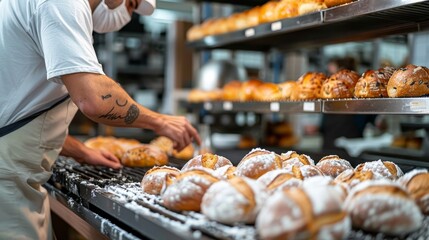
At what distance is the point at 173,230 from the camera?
1.07 m

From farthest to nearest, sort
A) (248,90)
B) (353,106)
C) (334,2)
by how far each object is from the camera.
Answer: (248,90)
(334,2)
(353,106)

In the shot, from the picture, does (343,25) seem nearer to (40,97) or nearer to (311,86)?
(311,86)

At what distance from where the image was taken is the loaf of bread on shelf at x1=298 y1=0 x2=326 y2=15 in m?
2.42

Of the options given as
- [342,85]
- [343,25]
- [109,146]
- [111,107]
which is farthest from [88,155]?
[343,25]

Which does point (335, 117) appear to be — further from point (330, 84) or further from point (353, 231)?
point (353, 231)

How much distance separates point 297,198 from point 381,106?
1103 mm

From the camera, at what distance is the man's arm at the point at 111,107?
5.27ft

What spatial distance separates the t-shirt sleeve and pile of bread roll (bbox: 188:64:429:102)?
1.18 m

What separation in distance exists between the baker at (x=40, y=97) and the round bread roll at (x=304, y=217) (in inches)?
34.6

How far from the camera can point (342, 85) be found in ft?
7.64

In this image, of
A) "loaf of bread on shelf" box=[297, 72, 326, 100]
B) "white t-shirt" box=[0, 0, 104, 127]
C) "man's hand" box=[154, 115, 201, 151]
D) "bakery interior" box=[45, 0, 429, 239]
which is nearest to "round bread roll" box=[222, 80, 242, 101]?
"bakery interior" box=[45, 0, 429, 239]

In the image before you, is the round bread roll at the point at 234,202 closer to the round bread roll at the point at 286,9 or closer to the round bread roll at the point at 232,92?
the round bread roll at the point at 286,9

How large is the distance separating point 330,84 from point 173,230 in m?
1.52

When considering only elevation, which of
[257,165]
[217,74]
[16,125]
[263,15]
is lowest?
[257,165]
